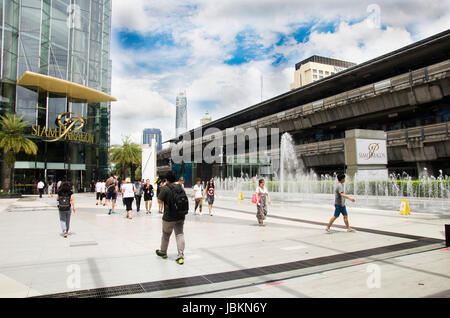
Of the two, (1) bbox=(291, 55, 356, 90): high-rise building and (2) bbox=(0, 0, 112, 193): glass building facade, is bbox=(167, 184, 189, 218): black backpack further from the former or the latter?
(1) bbox=(291, 55, 356, 90): high-rise building

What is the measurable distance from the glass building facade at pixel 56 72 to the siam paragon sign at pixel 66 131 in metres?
0.64

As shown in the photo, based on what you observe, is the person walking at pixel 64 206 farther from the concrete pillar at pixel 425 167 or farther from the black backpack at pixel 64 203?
the concrete pillar at pixel 425 167

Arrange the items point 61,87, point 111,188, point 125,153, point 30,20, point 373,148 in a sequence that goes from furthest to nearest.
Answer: point 125,153
point 61,87
point 30,20
point 373,148
point 111,188

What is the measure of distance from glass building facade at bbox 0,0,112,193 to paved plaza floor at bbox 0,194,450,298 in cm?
3384

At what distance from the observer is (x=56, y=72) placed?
40.6m

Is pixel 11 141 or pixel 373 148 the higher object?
pixel 11 141

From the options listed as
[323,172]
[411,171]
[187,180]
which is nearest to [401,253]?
[411,171]

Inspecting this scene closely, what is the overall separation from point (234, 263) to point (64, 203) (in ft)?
19.0

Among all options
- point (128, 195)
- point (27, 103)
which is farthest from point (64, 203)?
point (27, 103)

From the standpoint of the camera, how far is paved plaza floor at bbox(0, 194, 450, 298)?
4.73 m

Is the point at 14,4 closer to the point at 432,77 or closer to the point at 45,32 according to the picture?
the point at 45,32

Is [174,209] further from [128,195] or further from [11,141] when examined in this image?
[11,141]

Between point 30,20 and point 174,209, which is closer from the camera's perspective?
point 174,209

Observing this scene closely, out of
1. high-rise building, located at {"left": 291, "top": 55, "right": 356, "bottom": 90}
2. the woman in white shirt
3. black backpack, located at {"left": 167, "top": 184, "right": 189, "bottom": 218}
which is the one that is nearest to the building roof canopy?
the woman in white shirt
